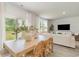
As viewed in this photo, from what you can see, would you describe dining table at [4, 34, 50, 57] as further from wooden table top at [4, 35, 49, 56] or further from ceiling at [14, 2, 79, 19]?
ceiling at [14, 2, 79, 19]

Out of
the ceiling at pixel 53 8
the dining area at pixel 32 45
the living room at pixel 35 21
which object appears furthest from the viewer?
the ceiling at pixel 53 8

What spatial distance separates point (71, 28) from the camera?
2295 millimetres

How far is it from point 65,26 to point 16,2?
1.26 m

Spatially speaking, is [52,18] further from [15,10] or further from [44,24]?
[15,10]

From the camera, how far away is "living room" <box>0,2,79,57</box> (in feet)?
6.20

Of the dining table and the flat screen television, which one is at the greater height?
the flat screen television

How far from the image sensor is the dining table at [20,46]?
1.54m

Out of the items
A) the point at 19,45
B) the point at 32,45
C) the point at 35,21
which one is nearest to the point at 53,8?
the point at 35,21

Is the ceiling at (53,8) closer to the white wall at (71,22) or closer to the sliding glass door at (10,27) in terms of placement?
the white wall at (71,22)

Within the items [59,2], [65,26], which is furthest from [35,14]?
[65,26]

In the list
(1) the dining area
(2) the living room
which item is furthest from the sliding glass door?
(1) the dining area

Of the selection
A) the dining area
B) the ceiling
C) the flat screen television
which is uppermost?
the ceiling

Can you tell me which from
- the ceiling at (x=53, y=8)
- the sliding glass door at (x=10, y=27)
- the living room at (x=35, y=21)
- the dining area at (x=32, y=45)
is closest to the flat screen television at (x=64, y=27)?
the living room at (x=35, y=21)

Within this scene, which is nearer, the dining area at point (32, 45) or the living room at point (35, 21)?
the dining area at point (32, 45)
